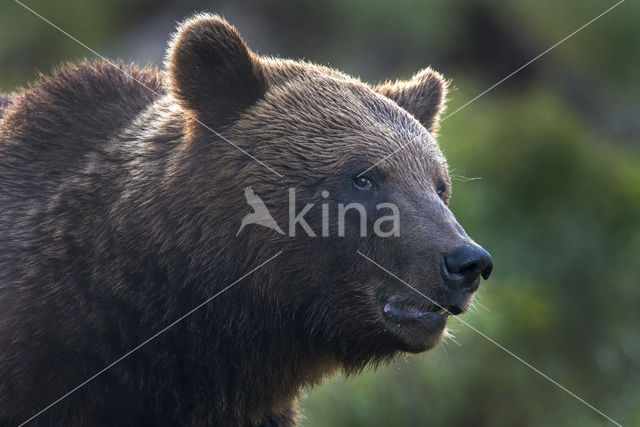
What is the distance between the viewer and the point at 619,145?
766 inches

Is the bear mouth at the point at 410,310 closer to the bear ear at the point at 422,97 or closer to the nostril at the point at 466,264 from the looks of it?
the nostril at the point at 466,264

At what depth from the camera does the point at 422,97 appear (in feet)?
19.6

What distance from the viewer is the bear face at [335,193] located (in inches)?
187

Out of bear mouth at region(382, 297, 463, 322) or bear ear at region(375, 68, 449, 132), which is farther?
bear ear at region(375, 68, 449, 132)

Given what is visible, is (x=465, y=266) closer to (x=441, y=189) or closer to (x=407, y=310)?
(x=407, y=310)

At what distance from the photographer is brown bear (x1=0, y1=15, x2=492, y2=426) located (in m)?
4.79

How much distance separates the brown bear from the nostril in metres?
0.01

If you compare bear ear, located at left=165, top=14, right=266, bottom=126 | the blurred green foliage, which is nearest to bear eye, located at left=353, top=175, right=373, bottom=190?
bear ear, located at left=165, top=14, right=266, bottom=126

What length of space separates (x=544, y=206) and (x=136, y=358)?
11.1m

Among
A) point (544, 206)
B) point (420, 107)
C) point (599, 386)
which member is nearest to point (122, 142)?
point (420, 107)

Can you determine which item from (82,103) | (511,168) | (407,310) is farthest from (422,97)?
(511,168)

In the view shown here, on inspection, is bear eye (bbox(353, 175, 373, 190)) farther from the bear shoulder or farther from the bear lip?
the bear shoulder

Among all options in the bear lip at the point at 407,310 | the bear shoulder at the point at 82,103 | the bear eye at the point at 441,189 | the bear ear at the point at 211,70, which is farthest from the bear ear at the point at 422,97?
the bear lip at the point at 407,310

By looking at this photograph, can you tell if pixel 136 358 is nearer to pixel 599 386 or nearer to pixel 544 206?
pixel 599 386
